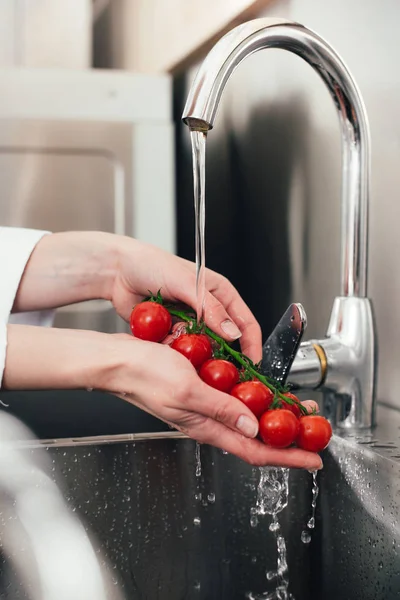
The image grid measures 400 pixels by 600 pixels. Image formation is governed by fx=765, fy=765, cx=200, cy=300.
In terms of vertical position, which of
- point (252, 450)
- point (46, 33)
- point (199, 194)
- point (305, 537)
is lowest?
point (305, 537)

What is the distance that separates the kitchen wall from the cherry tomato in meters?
0.33

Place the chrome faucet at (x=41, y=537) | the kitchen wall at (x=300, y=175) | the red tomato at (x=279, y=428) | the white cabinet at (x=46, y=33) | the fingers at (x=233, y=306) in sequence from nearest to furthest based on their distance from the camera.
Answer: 1. the red tomato at (x=279, y=428)
2. the chrome faucet at (x=41, y=537)
3. the fingers at (x=233, y=306)
4. the kitchen wall at (x=300, y=175)
5. the white cabinet at (x=46, y=33)

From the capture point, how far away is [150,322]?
2.72 ft

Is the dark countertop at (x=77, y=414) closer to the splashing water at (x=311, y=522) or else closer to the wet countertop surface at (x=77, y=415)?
the wet countertop surface at (x=77, y=415)

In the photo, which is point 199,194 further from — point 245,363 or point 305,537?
point 305,537

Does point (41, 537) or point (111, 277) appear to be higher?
point (111, 277)

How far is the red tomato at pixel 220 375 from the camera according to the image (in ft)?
2.41

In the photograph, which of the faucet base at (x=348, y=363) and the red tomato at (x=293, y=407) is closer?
the red tomato at (x=293, y=407)

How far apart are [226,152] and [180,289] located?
2.54ft

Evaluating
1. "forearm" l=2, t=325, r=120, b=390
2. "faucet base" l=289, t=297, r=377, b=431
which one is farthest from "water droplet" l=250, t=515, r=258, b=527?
"forearm" l=2, t=325, r=120, b=390

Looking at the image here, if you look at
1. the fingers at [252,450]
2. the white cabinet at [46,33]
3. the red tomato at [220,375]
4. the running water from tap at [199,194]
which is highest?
the white cabinet at [46,33]

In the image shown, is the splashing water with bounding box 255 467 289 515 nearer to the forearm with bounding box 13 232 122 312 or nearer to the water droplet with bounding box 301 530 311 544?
the water droplet with bounding box 301 530 311 544

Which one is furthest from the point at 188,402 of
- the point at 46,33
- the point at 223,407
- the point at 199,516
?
the point at 46,33

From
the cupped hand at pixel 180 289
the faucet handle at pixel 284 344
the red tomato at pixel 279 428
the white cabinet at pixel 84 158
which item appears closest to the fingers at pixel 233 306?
the cupped hand at pixel 180 289
